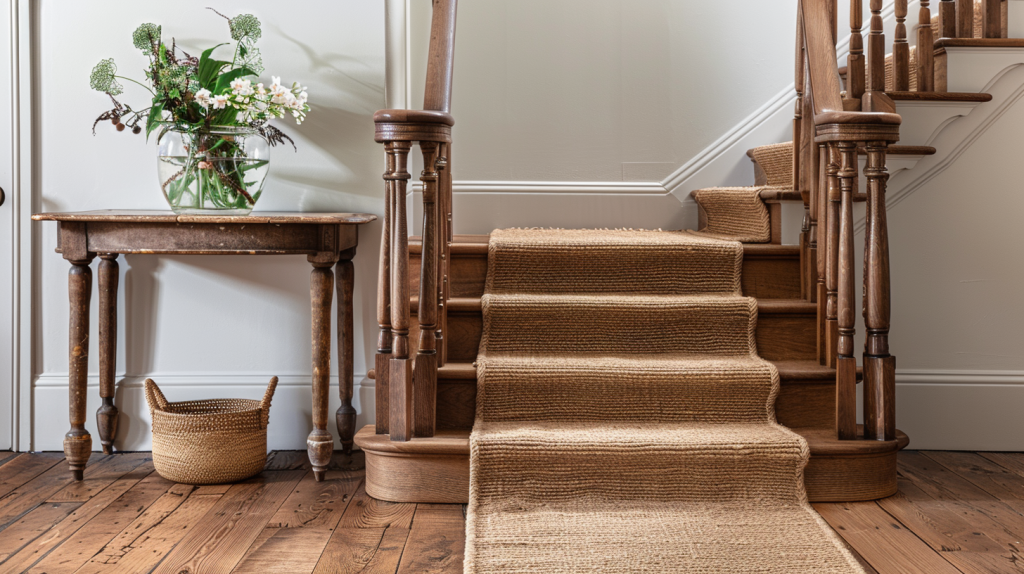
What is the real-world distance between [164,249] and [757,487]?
1.61 m

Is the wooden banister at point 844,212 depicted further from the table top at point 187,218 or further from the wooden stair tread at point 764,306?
the table top at point 187,218

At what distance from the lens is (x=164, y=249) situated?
2.07 metres

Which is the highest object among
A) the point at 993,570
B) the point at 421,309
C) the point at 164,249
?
the point at 164,249

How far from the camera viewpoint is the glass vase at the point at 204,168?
215cm

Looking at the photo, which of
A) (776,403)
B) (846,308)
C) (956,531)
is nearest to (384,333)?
(776,403)

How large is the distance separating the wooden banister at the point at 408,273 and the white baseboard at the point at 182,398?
1.82ft

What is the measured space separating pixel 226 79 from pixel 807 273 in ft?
5.81

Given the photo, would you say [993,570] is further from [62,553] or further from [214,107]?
[214,107]

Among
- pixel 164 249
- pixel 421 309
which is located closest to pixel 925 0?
pixel 421 309

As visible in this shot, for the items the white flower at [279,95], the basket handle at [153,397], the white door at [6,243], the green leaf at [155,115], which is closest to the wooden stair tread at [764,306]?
the white flower at [279,95]

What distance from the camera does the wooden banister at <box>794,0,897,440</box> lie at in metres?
1.93

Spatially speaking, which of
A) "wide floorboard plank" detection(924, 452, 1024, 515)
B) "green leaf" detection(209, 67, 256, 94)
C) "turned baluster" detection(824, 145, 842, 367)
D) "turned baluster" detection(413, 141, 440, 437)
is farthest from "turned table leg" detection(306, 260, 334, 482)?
"wide floorboard plank" detection(924, 452, 1024, 515)

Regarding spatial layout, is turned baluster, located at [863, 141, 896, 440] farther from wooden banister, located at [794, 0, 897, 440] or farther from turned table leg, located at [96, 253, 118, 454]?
turned table leg, located at [96, 253, 118, 454]

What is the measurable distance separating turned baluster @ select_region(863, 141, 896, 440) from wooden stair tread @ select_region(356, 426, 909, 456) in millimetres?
52
